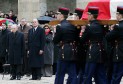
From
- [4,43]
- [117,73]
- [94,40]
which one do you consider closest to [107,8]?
[94,40]

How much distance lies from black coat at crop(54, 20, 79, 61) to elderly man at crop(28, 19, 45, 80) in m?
4.07

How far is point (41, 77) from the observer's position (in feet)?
54.4

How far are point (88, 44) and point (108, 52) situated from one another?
51 cm

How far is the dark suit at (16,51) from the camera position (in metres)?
15.5

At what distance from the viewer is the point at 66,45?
11.4m

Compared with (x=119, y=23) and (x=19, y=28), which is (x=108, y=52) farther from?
(x=19, y=28)

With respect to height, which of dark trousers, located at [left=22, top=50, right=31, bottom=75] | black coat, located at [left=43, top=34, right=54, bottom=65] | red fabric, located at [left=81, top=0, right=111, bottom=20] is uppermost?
red fabric, located at [left=81, top=0, right=111, bottom=20]

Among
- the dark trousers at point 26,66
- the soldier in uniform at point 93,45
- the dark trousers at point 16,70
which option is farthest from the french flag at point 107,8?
the dark trousers at point 26,66

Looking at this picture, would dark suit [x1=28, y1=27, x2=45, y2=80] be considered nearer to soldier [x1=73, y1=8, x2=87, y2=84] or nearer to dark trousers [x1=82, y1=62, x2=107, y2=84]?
soldier [x1=73, y1=8, x2=87, y2=84]

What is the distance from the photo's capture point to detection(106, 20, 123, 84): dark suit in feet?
34.8

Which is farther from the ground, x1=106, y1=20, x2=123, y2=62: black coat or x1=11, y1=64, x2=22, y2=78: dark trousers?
x1=106, y1=20, x2=123, y2=62: black coat

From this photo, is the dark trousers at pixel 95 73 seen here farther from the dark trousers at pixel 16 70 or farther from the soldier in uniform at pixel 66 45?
the dark trousers at pixel 16 70

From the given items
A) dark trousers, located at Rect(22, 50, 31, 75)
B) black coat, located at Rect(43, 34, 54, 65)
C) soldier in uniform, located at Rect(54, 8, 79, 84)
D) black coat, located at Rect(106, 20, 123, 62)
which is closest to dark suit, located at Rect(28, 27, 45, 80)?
dark trousers, located at Rect(22, 50, 31, 75)

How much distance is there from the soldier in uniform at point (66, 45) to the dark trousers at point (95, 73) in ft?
1.14
